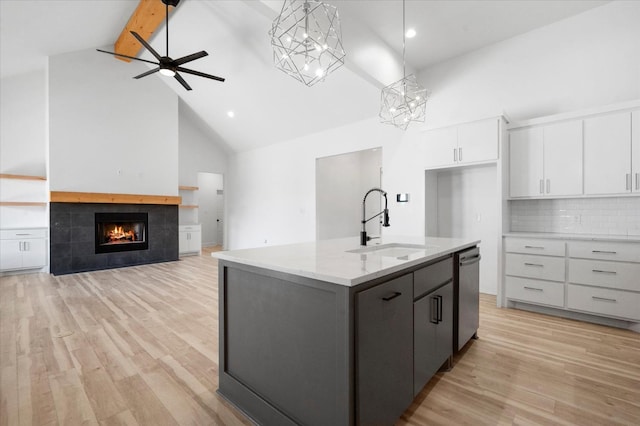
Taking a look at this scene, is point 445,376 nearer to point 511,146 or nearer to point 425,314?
point 425,314

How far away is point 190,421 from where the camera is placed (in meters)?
1.71

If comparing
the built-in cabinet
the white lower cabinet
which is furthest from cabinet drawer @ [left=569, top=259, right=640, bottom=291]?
the built-in cabinet

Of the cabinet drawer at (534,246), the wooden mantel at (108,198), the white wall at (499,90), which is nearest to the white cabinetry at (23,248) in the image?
the wooden mantel at (108,198)

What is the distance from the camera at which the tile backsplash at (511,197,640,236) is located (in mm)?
3338

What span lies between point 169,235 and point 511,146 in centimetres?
701

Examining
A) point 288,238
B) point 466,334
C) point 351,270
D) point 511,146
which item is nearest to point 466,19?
point 511,146

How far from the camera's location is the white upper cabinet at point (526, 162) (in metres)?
3.63

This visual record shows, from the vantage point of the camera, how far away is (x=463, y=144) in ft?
13.1

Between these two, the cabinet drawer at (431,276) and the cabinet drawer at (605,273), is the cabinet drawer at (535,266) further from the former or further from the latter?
the cabinet drawer at (431,276)

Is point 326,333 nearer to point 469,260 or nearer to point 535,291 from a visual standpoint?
point 469,260

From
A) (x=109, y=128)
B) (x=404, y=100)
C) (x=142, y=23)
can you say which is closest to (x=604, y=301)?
(x=404, y=100)

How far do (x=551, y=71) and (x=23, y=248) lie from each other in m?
8.84

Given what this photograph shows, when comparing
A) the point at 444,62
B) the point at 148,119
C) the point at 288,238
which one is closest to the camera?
the point at 444,62

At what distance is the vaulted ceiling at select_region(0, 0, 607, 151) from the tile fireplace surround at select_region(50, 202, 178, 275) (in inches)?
107
